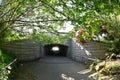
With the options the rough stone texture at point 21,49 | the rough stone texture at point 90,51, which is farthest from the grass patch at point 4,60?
the rough stone texture at point 90,51

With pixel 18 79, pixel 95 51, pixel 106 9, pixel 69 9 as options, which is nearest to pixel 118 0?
pixel 106 9

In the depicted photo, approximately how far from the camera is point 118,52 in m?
19.0

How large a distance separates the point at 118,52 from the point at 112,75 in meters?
4.25

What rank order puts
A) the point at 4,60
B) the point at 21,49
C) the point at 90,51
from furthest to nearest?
the point at 21,49 → the point at 90,51 → the point at 4,60

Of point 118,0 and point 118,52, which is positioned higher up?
point 118,0

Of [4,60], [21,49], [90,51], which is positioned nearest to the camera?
[4,60]

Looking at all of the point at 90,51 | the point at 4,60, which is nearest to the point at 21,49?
the point at 90,51

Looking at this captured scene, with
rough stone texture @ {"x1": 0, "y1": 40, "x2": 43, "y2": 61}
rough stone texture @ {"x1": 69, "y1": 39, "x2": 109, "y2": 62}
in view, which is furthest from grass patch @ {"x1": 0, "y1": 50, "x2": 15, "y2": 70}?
rough stone texture @ {"x1": 69, "y1": 39, "x2": 109, "y2": 62}

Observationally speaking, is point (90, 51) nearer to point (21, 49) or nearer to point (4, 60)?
point (21, 49)

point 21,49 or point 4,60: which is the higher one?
point 4,60

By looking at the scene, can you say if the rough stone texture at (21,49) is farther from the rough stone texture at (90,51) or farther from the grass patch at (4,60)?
the grass patch at (4,60)

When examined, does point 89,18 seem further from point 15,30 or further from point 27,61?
point 27,61

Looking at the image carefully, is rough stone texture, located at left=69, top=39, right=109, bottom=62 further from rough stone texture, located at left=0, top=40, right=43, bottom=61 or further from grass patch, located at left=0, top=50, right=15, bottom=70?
grass patch, located at left=0, top=50, right=15, bottom=70

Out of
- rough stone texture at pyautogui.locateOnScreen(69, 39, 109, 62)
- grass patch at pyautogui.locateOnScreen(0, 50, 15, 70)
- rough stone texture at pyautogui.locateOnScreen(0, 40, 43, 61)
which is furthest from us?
rough stone texture at pyautogui.locateOnScreen(0, 40, 43, 61)
